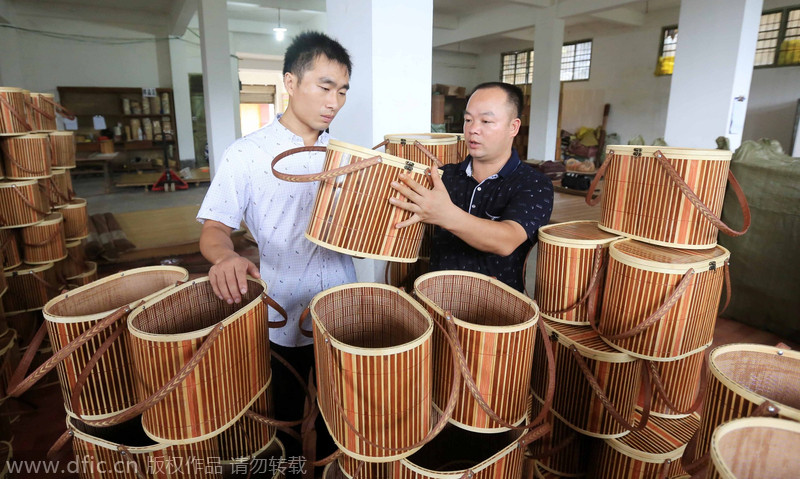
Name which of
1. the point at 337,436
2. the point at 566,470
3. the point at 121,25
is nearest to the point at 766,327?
the point at 566,470

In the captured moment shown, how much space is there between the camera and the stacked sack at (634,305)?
156 cm

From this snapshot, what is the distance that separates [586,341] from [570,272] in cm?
26

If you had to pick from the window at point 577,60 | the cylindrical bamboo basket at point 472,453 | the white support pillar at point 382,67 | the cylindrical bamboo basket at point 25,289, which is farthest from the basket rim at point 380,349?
the window at point 577,60

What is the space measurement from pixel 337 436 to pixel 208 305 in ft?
1.86

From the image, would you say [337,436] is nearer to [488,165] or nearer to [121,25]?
[488,165]

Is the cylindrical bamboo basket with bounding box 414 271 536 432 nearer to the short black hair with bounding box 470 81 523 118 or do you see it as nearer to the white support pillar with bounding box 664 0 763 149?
the short black hair with bounding box 470 81 523 118

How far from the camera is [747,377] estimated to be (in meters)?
1.07

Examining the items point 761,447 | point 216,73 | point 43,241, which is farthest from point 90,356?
point 216,73

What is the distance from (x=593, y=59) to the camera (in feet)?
41.4

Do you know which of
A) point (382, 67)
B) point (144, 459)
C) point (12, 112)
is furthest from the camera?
point (12, 112)

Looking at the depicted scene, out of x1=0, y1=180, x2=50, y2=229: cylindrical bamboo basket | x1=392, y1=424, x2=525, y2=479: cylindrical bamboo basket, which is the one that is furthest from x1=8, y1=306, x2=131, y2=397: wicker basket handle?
x1=0, y1=180, x2=50, y2=229: cylindrical bamboo basket

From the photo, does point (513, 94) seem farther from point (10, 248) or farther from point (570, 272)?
point (10, 248)

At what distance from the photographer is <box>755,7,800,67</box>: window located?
8.98 m

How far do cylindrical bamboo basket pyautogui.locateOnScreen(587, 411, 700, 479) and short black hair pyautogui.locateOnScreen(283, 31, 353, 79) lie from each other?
5.39 feet
